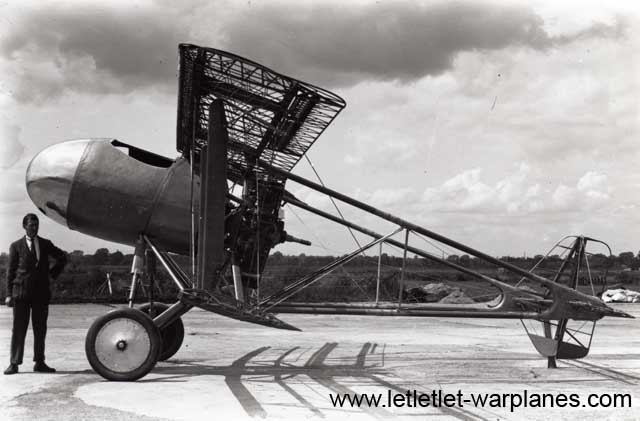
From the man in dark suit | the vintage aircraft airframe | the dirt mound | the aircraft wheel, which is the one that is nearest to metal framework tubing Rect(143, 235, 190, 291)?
the vintage aircraft airframe

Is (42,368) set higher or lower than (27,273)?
lower

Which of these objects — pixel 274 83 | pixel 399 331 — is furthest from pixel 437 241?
pixel 399 331

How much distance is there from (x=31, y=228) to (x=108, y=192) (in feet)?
4.03

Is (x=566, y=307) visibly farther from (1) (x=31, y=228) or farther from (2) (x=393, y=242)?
(1) (x=31, y=228)

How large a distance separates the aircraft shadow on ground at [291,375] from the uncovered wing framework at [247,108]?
3.09 m

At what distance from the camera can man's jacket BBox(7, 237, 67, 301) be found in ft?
29.3

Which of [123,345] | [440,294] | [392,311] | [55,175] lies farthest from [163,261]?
[440,294]

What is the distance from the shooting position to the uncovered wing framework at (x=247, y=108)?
8.07 metres

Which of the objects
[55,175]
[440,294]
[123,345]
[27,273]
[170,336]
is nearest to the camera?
[123,345]

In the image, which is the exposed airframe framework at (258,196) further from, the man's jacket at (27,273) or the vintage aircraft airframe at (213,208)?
the man's jacket at (27,273)

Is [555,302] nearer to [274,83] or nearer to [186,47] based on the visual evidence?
[274,83]

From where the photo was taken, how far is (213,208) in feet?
27.8

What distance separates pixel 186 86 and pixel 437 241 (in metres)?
4.31

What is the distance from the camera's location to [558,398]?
8.12 metres
